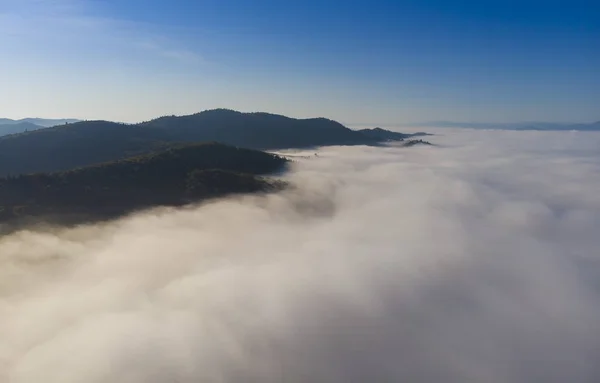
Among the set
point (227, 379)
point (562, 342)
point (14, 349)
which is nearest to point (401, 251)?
point (562, 342)

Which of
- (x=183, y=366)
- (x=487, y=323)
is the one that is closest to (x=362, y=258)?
(x=487, y=323)

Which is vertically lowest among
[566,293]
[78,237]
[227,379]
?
[566,293]

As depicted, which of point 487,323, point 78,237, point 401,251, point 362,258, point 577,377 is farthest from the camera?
point 401,251

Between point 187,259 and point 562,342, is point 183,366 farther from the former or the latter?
point 562,342

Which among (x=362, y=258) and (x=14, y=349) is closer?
(x=14, y=349)

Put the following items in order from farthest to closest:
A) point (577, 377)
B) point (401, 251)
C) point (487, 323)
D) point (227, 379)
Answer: point (401, 251) → point (487, 323) → point (577, 377) → point (227, 379)

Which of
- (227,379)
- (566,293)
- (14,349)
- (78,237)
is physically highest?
(78,237)

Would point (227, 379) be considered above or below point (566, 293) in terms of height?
above

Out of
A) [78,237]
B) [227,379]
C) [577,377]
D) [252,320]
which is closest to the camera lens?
[227,379]

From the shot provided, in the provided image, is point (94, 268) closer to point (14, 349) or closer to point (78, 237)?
point (78, 237)
